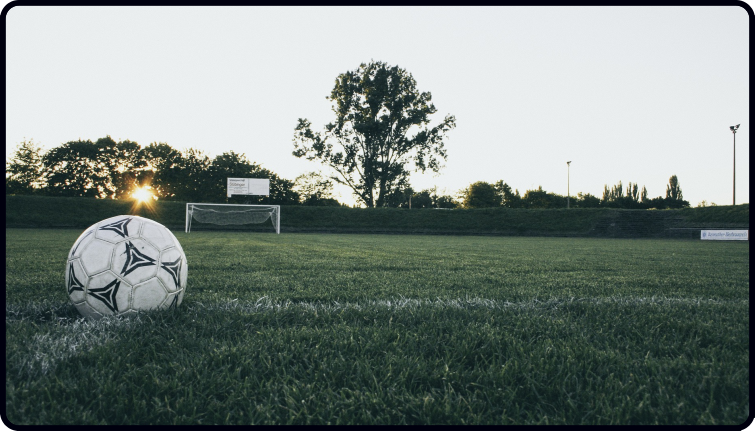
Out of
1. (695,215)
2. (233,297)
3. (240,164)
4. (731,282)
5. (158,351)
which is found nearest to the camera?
(158,351)

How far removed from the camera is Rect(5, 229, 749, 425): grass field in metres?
1.30

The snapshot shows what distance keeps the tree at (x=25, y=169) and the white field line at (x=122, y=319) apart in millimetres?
48411

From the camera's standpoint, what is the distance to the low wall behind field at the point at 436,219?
22.2 m

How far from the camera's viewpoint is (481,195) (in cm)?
6950

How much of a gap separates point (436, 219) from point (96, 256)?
86.7 feet

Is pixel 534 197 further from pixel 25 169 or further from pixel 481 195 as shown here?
pixel 25 169

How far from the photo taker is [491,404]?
1354mm

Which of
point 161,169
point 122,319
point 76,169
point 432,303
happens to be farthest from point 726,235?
point 76,169

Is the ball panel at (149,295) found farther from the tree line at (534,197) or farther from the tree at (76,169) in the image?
the tree line at (534,197)

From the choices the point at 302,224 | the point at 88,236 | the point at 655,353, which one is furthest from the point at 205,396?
the point at 302,224

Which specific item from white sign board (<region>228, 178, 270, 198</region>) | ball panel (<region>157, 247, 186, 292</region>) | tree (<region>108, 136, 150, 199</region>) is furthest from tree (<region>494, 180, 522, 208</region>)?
ball panel (<region>157, 247, 186, 292</region>)

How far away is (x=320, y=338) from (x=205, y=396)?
26.7 inches

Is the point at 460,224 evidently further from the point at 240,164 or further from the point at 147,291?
the point at 240,164

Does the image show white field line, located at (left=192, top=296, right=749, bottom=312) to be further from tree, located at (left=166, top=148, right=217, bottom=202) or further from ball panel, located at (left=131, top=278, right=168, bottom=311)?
tree, located at (left=166, top=148, right=217, bottom=202)
